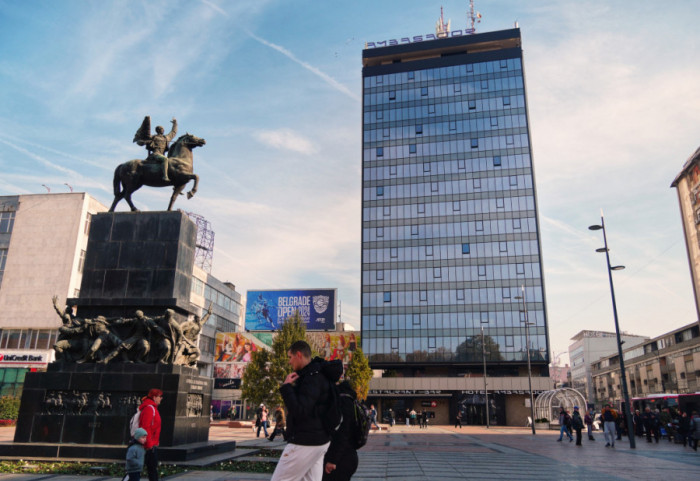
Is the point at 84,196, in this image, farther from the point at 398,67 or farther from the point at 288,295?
the point at 398,67

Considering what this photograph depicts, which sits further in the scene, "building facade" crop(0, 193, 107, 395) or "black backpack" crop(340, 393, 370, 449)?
"building facade" crop(0, 193, 107, 395)

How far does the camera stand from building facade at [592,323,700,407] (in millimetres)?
56925

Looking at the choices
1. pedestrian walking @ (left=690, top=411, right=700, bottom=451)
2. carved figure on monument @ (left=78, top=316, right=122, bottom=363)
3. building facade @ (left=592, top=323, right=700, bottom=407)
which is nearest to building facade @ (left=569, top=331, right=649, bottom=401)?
building facade @ (left=592, top=323, right=700, bottom=407)

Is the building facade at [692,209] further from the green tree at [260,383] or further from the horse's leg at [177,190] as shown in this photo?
the horse's leg at [177,190]

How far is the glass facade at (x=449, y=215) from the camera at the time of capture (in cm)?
5819

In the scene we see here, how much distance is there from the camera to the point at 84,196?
48.1 metres

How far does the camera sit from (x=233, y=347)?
2421 inches

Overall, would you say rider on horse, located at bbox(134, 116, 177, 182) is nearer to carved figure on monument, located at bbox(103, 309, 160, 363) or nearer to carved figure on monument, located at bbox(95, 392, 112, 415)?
carved figure on monument, located at bbox(103, 309, 160, 363)

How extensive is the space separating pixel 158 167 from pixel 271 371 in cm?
2572

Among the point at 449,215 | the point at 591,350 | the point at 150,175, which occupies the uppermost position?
the point at 449,215

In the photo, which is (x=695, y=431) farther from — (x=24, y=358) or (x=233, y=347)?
(x=233, y=347)

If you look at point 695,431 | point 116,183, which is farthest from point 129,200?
point 695,431

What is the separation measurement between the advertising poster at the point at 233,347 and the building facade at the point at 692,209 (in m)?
51.0

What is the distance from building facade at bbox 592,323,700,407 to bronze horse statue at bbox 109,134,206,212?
60.1m
